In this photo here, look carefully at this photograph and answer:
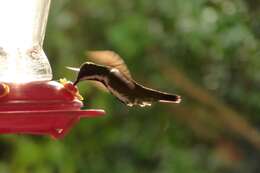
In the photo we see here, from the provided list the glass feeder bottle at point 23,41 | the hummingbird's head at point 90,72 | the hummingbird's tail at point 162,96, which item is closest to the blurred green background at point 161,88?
the glass feeder bottle at point 23,41

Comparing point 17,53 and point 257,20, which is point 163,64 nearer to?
point 257,20

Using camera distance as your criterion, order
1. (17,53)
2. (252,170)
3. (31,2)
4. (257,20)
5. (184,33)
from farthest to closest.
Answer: (252,170) → (184,33) → (257,20) → (31,2) → (17,53)

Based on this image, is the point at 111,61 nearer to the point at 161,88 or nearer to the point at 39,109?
the point at 39,109

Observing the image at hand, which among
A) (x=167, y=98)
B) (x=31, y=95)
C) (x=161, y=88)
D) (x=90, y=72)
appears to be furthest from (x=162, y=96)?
(x=161, y=88)

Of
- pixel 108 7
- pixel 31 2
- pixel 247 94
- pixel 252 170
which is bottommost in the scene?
pixel 252 170

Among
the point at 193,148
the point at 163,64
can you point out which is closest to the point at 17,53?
the point at 163,64

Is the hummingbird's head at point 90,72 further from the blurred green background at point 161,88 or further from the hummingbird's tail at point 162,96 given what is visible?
the blurred green background at point 161,88

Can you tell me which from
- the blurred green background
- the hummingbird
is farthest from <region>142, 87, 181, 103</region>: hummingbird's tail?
the blurred green background
